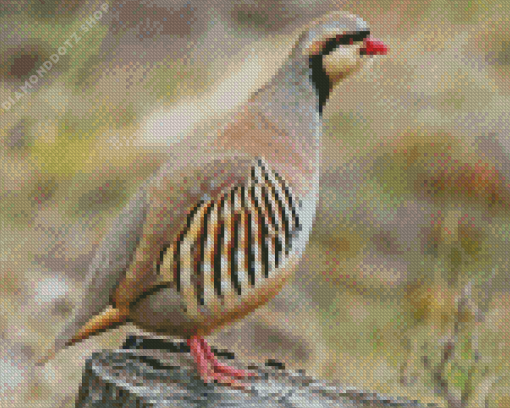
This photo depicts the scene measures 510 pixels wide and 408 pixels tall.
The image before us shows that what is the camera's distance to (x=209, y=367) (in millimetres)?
4012

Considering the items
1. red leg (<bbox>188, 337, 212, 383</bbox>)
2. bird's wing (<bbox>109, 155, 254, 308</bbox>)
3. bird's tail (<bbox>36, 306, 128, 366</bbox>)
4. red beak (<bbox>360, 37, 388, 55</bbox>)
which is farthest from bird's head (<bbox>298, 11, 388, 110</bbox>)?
bird's tail (<bbox>36, 306, 128, 366</bbox>)

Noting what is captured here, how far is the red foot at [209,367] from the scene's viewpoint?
398cm

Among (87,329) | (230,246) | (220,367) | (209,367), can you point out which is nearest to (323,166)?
(220,367)

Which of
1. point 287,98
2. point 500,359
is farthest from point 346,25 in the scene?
point 500,359

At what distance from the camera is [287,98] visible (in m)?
4.10

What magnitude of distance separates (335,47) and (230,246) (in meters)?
1.14

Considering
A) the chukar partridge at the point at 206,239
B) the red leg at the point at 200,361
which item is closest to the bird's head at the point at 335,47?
the chukar partridge at the point at 206,239

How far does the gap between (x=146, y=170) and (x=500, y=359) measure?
3683 millimetres

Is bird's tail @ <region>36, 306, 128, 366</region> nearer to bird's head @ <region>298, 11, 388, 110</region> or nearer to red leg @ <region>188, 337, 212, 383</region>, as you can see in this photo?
red leg @ <region>188, 337, 212, 383</region>

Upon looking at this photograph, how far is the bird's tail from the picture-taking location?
371 centimetres

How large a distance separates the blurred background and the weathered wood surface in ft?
7.40

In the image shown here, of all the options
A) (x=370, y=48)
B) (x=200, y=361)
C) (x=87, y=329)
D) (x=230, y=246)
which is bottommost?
(x=200, y=361)

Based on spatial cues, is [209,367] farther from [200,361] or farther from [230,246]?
[230,246]

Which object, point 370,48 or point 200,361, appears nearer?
point 200,361
